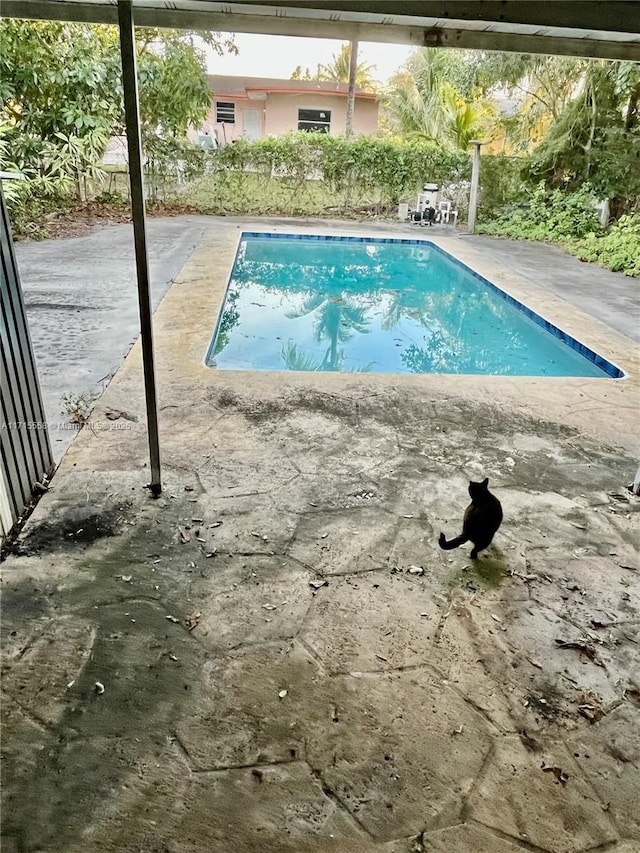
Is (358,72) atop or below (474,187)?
atop

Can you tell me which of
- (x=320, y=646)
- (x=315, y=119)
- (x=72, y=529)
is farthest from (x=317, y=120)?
(x=320, y=646)

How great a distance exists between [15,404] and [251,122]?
20820 millimetres

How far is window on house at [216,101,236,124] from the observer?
1992 cm

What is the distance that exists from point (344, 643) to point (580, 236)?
1080cm

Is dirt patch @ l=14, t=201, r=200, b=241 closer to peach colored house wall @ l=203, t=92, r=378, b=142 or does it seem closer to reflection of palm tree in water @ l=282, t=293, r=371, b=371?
reflection of palm tree in water @ l=282, t=293, r=371, b=371

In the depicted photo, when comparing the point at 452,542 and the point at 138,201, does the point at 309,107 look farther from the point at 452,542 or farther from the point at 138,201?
the point at 452,542

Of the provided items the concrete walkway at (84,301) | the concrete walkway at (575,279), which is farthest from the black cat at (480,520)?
the concrete walkway at (575,279)

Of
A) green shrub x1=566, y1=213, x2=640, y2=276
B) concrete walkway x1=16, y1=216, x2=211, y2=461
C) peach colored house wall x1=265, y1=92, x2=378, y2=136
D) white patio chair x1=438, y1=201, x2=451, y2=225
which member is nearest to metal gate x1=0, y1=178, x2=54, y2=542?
concrete walkway x1=16, y1=216, x2=211, y2=461

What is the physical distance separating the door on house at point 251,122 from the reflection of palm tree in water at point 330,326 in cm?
1565

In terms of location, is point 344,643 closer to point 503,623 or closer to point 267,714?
point 267,714

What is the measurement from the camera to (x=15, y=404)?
2.26 metres

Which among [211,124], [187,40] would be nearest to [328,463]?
[187,40]

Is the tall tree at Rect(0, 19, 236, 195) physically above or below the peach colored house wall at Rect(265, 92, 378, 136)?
below

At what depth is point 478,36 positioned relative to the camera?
97.0 inches
